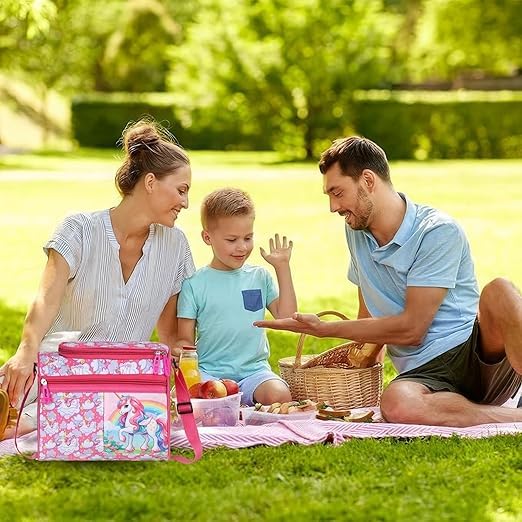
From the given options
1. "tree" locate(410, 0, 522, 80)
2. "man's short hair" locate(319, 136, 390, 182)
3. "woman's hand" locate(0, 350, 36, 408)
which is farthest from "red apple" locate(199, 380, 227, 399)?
"tree" locate(410, 0, 522, 80)

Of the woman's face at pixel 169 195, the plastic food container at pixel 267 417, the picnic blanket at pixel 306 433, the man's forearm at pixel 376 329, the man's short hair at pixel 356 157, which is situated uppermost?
the man's short hair at pixel 356 157

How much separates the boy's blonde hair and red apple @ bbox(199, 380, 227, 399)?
0.84 m

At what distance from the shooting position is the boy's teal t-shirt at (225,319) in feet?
18.7

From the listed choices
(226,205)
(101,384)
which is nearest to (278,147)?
(226,205)

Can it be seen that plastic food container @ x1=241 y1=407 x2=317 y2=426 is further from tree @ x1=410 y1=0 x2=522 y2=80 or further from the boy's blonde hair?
tree @ x1=410 y1=0 x2=522 y2=80

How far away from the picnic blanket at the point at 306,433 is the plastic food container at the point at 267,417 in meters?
0.09

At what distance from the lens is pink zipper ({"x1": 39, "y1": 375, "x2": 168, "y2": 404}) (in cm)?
454

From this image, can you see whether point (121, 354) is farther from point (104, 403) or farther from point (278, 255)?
point (278, 255)

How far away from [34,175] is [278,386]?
1880 cm

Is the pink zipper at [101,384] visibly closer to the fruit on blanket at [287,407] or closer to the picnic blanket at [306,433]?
the picnic blanket at [306,433]

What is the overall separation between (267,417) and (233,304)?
0.65 metres

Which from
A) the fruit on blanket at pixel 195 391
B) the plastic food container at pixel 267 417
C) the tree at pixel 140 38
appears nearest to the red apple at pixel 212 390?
the fruit on blanket at pixel 195 391

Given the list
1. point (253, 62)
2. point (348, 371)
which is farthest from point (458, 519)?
point (253, 62)

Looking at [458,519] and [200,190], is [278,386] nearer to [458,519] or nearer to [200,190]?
[458,519]
